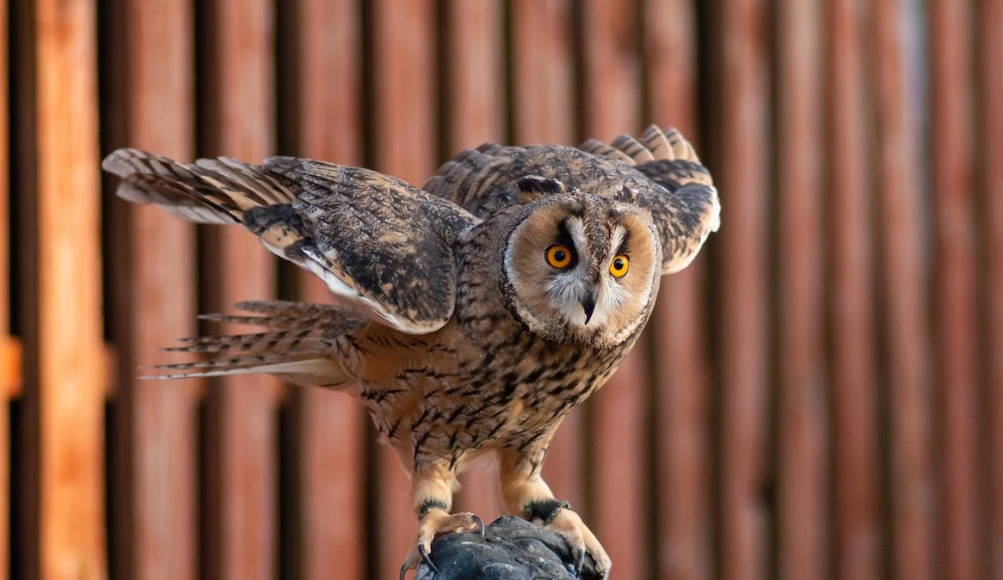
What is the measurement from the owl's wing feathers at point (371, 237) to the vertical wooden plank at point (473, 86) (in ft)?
3.60

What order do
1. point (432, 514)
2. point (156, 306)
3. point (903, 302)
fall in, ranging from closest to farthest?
point (432, 514) < point (156, 306) < point (903, 302)

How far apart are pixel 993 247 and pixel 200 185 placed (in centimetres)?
266

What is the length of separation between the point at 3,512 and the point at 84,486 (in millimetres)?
159

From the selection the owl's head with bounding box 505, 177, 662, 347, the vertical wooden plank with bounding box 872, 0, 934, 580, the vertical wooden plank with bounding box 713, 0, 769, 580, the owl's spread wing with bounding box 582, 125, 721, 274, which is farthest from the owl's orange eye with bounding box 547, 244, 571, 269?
the vertical wooden plank with bounding box 872, 0, 934, 580

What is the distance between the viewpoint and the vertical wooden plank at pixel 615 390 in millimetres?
3078

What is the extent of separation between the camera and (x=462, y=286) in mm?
1736

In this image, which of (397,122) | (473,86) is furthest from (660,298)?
(397,122)

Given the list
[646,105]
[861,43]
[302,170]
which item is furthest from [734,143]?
[302,170]

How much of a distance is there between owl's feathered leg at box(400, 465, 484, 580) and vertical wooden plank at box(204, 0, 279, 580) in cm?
86

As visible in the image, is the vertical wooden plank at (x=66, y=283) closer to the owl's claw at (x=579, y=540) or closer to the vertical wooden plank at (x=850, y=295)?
the owl's claw at (x=579, y=540)

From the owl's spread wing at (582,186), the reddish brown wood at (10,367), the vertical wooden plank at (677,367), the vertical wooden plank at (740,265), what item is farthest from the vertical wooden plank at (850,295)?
the reddish brown wood at (10,367)

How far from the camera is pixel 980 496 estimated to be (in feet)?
12.0

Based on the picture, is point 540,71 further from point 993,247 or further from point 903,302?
point 993,247

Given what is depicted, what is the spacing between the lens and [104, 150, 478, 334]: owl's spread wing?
165 centimetres
